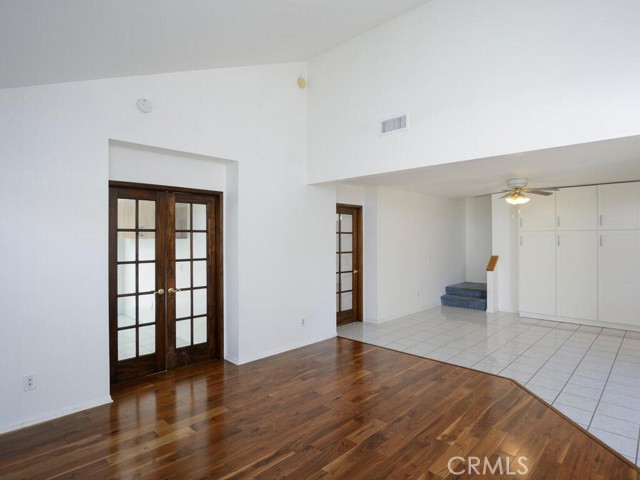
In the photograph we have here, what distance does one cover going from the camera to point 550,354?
4.71 metres

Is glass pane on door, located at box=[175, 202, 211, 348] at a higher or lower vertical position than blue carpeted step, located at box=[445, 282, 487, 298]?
higher

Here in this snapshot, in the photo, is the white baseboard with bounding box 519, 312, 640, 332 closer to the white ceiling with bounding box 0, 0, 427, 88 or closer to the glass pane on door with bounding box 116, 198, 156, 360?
the white ceiling with bounding box 0, 0, 427, 88

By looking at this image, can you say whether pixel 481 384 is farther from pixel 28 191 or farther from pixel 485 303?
pixel 28 191

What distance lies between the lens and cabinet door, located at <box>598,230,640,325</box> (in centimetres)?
566

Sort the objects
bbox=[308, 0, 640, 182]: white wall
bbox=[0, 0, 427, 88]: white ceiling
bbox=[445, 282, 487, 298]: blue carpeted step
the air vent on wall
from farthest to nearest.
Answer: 1. bbox=[445, 282, 487, 298]: blue carpeted step
2. the air vent on wall
3. bbox=[308, 0, 640, 182]: white wall
4. bbox=[0, 0, 427, 88]: white ceiling

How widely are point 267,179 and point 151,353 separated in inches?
98.2

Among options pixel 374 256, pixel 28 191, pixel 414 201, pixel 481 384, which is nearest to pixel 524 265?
pixel 414 201

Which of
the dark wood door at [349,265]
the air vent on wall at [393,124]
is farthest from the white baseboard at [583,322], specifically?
the air vent on wall at [393,124]

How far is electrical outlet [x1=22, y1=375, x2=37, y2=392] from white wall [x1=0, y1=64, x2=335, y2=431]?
0.13 ft

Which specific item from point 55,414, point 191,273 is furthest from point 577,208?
point 55,414

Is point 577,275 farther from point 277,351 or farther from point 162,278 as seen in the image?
point 162,278

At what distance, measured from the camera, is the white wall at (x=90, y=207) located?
2977 millimetres

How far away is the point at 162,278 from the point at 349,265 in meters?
3.35

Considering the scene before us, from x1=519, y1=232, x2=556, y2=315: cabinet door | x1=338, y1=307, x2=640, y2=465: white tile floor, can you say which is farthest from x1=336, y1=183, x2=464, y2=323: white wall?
x1=519, y1=232, x2=556, y2=315: cabinet door
